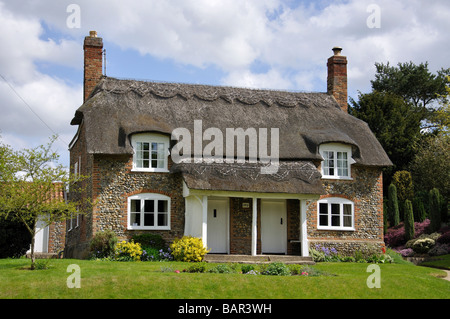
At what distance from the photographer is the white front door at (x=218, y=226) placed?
23594mm

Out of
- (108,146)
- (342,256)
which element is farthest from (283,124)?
(108,146)

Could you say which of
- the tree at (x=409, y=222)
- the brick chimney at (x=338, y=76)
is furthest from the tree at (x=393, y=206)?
the brick chimney at (x=338, y=76)

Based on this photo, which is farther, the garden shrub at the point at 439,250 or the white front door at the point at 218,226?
the garden shrub at the point at 439,250

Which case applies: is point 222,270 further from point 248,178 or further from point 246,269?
point 248,178

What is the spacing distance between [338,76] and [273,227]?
8.94 meters

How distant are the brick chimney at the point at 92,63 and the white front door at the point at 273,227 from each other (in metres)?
9.59

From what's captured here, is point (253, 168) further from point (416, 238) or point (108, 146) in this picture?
point (416, 238)

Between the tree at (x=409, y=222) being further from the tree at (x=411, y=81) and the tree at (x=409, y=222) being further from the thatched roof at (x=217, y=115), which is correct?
the tree at (x=411, y=81)

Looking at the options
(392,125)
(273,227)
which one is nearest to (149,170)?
(273,227)

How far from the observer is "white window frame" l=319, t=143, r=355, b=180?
24859 mm

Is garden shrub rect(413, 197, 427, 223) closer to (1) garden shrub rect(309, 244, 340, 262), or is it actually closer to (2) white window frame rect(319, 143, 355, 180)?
(2) white window frame rect(319, 143, 355, 180)
